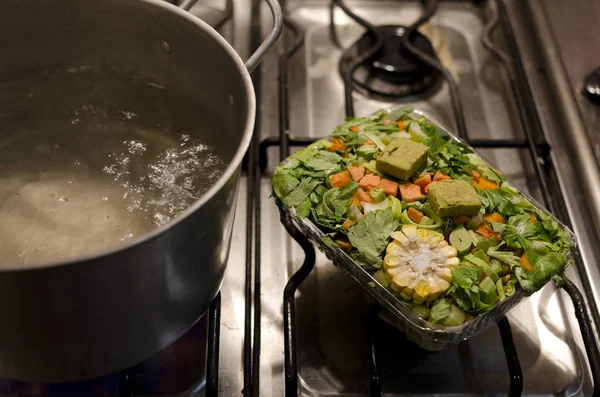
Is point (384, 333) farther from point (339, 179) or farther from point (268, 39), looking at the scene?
point (268, 39)

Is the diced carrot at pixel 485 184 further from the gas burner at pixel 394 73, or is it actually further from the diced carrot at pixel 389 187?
the gas burner at pixel 394 73

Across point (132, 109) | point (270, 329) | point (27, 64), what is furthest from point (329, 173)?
point (27, 64)

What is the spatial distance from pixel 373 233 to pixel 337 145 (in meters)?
0.14

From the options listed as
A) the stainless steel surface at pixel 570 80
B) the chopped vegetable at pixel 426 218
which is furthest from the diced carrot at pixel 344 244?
the stainless steel surface at pixel 570 80

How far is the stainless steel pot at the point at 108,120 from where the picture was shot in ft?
1.48

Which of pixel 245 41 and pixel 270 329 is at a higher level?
pixel 245 41

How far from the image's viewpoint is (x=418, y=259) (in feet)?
1.94

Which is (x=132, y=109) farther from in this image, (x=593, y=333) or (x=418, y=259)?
(x=593, y=333)

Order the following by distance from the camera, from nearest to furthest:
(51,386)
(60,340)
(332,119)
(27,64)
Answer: (60,340), (51,386), (27,64), (332,119)

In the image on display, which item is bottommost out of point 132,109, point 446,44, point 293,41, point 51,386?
point 51,386

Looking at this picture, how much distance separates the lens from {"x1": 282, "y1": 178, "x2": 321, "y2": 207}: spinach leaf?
0.65 m

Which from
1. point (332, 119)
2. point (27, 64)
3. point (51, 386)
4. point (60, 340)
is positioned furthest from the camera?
point (332, 119)

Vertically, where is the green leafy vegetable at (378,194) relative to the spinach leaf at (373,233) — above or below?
above

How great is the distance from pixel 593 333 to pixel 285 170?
1.25 ft
